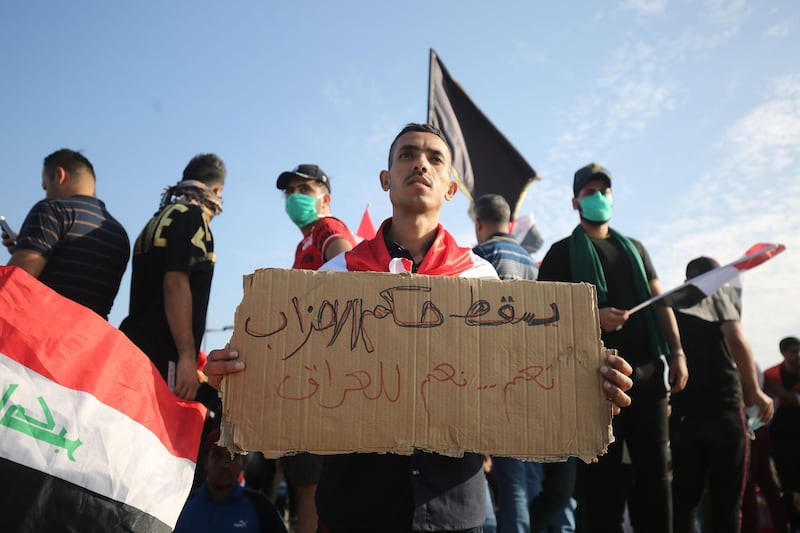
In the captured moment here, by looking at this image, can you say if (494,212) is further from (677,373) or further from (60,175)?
(60,175)

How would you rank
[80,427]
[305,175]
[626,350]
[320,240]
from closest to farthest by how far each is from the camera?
[80,427], [626,350], [320,240], [305,175]

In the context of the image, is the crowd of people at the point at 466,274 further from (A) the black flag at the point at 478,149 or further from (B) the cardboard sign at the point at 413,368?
(A) the black flag at the point at 478,149

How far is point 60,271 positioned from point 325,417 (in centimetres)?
230

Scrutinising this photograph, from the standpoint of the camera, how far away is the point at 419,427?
6.08 ft

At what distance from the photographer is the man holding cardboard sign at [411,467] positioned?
6.42 feet

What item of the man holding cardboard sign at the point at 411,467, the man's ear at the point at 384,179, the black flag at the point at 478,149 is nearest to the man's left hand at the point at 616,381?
the man holding cardboard sign at the point at 411,467

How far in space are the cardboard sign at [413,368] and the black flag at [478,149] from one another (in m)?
6.50

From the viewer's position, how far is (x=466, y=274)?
2.42 m

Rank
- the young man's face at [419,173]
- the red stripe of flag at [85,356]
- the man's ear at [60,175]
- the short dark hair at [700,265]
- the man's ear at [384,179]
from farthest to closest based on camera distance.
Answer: the short dark hair at [700,265] < the man's ear at [60,175] < the man's ear at [384,179] < the young man's face at [419,173] < the red stripe of flag at [85,356]

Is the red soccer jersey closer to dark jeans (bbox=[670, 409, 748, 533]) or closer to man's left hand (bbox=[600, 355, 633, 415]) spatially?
man's left hand (bbox=[600, 355, 633, 415])

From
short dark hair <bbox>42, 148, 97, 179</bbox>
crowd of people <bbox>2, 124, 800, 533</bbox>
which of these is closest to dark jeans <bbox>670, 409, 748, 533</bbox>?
crowd of people <bbox>2, 124, 800, 533</bbox>

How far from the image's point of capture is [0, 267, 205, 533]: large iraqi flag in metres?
2.03

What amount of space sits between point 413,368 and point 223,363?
0.56 metres

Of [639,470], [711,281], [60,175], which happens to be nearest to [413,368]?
[639,470]
